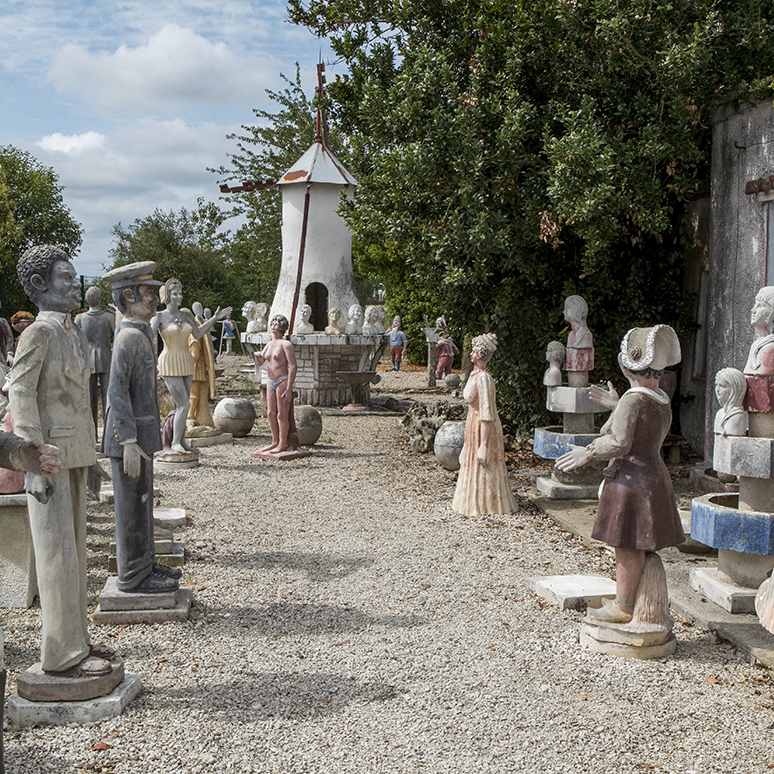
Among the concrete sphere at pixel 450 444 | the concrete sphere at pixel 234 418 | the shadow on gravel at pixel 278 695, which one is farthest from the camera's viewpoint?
the concrete sphere at pixel 234 418

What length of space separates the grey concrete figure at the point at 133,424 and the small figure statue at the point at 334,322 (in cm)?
1198

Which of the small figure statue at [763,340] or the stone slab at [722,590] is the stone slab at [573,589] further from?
the small figure statue at [763,340]

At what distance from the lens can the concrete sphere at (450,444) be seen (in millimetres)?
10023

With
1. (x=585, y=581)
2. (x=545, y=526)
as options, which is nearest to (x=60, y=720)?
(x=585, y=581)

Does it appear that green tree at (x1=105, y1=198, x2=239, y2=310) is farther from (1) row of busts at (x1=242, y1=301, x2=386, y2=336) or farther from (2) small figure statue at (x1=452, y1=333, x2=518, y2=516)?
(2) small figure statue at (x1=452, y1=333, x2=518, y2=516)

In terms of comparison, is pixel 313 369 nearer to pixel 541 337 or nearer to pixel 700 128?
pixel 541 337

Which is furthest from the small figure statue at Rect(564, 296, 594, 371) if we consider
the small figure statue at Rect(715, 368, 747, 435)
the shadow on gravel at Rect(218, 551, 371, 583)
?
the shadow on gravel at Rect(218, 551, 371, 583)

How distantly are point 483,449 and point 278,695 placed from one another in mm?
4202

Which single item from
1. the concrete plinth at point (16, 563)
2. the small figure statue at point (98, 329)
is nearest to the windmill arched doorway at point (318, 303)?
the small figure statue at point (98, 329)

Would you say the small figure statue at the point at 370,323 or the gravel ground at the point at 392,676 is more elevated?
the small figure statue at the point at 370,323

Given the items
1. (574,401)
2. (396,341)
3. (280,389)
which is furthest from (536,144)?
(396,341)

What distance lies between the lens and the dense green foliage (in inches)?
313

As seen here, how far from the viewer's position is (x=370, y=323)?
1777 cm

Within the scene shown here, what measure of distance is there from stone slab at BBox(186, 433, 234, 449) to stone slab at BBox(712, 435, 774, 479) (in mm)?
8670
